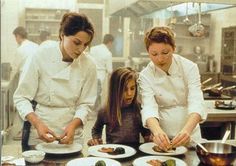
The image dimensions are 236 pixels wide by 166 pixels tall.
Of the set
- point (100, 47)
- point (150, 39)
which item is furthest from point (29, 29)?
point (150, 39)

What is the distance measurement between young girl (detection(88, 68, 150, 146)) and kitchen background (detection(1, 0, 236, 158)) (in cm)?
51

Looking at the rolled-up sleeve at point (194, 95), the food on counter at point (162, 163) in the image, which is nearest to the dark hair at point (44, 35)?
the rolled-up sleeve at point (194, 95)

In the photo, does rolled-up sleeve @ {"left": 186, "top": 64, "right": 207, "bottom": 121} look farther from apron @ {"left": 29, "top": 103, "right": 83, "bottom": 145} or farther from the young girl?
apron @ {"left": 29, "top": 103, "right": 83, "bottom": 145}

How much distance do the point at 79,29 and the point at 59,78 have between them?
26 cm

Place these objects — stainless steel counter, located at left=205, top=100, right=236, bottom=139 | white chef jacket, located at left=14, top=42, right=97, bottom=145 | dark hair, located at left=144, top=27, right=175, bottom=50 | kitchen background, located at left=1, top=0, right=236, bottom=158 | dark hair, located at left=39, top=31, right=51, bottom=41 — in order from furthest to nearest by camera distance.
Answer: kitchen background, located at left=1, top=0, right=236, bottom=158 → dark hair, located at left=39, top=31, right=51, bottom=41 → stainless steel counter, located at left=205, top=100, right=236, bottom=139 → white chef jacket, located at left=14, top=42, right=97, bottom=145 → dark hair, located at left=144, top=27, right=175, bottom=50

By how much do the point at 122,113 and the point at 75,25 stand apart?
21.2 inches

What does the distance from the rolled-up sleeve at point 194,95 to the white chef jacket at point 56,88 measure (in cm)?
46

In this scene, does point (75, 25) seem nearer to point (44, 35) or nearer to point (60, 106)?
point (60, 106)

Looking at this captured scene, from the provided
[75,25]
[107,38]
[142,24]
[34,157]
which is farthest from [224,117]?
[142,24]

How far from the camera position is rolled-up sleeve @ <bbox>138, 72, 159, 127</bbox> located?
1.43 m

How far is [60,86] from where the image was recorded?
153 cm

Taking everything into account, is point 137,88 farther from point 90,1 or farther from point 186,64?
point 90,1

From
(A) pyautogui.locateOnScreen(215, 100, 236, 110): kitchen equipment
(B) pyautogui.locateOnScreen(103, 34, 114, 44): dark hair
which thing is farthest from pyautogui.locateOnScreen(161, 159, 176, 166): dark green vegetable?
(B) pyautogui.locateOnScreen(103, 34, 114, 44): dark hair

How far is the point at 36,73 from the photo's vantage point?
4.98 ft
